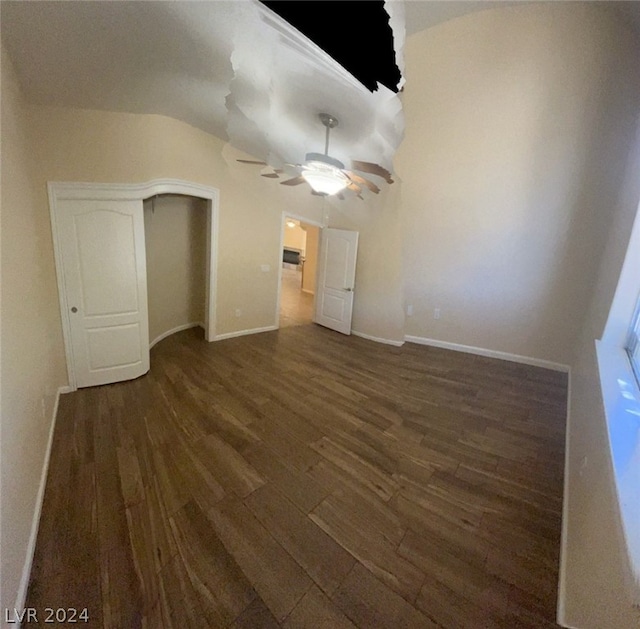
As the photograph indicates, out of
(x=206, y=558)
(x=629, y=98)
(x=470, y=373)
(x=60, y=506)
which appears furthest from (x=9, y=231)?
(x=629, y=98)

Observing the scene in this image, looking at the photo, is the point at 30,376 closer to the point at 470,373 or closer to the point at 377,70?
the point at 377,70

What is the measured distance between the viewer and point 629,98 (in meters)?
3.39

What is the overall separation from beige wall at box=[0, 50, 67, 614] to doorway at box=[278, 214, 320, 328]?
3.10m

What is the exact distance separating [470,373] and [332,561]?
128 inches

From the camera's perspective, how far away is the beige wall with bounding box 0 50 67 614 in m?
1.26

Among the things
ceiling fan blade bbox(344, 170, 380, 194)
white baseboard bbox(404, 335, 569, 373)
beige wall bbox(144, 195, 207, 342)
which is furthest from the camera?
white baseboard bbox(404, 335, 569, 373)

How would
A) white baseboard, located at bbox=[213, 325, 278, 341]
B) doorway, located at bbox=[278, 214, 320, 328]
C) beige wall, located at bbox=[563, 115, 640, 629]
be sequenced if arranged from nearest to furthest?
beige wall, located at bbox=[563, 115, 640, 629], white baseboard, located at bbox=[213, 325, 278, 341], doorway, located at bbox=[278, 214, 320, 328]

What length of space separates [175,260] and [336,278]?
2.77 m

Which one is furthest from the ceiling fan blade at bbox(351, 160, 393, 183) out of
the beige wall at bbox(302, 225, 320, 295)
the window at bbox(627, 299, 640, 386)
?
the beige wall at bbox(302, 225, 320, 295)

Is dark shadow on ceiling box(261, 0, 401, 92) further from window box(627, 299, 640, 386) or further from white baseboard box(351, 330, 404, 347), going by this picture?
white baseboard box(351, 330, 404, 347)

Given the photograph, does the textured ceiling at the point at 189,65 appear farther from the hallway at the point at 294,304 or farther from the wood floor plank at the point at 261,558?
the hallway at the point at 294,304

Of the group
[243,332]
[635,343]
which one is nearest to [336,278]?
[243,332]

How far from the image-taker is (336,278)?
5.35 metres

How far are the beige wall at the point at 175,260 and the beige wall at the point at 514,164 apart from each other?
3.50 meters
